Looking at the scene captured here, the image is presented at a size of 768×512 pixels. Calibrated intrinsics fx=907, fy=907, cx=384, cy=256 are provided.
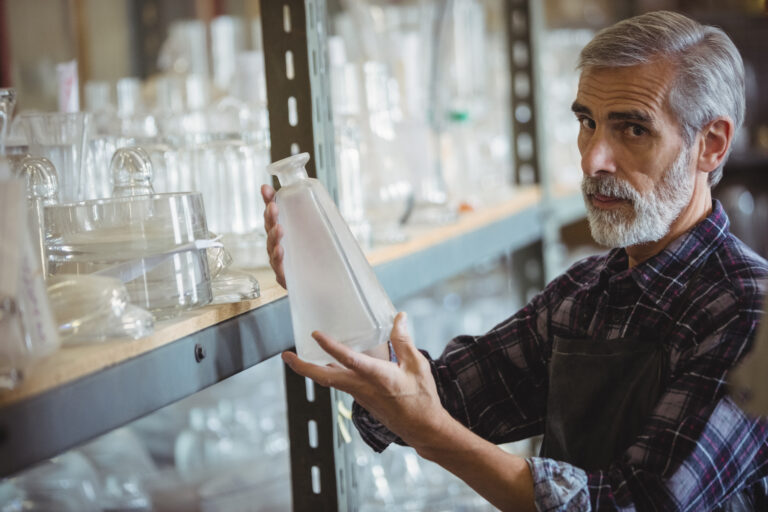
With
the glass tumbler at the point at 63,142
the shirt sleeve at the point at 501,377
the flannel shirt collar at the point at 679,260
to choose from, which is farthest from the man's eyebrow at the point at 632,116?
the glass tumbler at the point at 63,142

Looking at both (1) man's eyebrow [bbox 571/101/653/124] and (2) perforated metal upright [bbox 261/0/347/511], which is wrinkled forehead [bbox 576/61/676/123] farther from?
(2) perforated metal upright [bbox 261/0/347/511]

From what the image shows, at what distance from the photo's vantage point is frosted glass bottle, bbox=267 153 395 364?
0.89 meters

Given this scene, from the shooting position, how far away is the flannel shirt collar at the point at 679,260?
118 centimetres

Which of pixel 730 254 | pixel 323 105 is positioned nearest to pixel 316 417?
pixel 323 105

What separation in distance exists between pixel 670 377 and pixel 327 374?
457 mm

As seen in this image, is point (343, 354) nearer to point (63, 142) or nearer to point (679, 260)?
point (63, 142)

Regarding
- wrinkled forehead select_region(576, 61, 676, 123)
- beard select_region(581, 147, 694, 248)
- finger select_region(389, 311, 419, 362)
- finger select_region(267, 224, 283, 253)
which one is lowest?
finger select_region(389, 311, 419, 362)

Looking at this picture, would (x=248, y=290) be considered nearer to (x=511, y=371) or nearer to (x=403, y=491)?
(x=511, y=371)

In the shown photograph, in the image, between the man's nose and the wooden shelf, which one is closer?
the wooden shelf

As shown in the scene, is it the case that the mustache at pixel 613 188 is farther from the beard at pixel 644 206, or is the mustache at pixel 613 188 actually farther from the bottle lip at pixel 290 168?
the bottle lip at pixel 290 168

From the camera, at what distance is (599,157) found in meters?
1.22

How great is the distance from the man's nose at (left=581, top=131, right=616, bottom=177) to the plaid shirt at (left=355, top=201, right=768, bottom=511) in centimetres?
14

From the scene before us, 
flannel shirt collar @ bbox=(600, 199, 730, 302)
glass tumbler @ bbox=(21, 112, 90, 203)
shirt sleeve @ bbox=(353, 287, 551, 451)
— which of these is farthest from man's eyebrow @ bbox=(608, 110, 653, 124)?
glass tumbler @ bbox=(21, 112, 90, 203)

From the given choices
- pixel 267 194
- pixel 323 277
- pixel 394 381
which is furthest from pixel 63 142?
pixel 394 381
